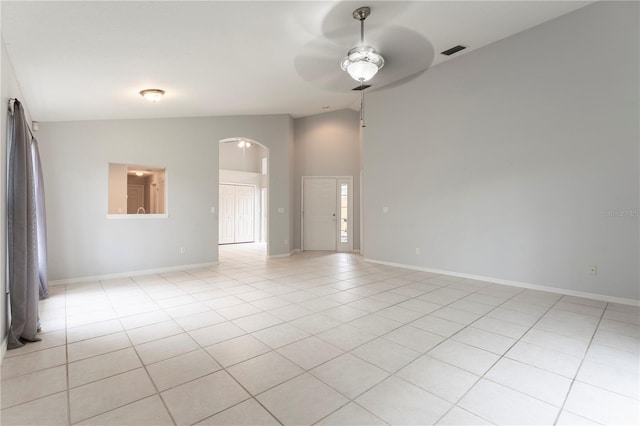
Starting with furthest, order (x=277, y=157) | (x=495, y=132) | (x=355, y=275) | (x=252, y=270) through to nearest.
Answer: (x=277, y=157)
(x=252, y=270)
(x=355, y=275)
(x=495, y=132)

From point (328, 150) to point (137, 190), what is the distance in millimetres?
6532

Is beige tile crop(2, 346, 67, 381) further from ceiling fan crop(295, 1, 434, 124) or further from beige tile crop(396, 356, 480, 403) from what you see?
ceiling fan crop(295, 1, 434, 124)

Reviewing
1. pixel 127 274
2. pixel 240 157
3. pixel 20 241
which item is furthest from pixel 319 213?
pixel 20 241

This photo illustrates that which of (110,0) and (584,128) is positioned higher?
(110,0)

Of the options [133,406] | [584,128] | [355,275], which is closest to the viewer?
[133,406]

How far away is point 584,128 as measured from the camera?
400cm

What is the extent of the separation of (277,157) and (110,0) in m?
5.06

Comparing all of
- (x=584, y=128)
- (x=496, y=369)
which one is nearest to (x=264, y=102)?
(x=584, y=128)

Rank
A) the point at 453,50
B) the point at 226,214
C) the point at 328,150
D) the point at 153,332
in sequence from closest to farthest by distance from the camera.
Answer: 1. the point at 153,332
2. the point at 453,50
3. the point at 328,150
4. the point at 226,214

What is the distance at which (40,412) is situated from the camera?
5.93 feet

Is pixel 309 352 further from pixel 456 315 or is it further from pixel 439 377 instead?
pixel 456 315

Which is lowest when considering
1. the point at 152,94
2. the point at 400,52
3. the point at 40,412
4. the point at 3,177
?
the point at 40,412

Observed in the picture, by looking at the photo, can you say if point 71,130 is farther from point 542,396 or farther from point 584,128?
point 584,128

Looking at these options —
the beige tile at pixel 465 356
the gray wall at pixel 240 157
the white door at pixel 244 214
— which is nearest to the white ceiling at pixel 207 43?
the beige tile at pixel 465 356
